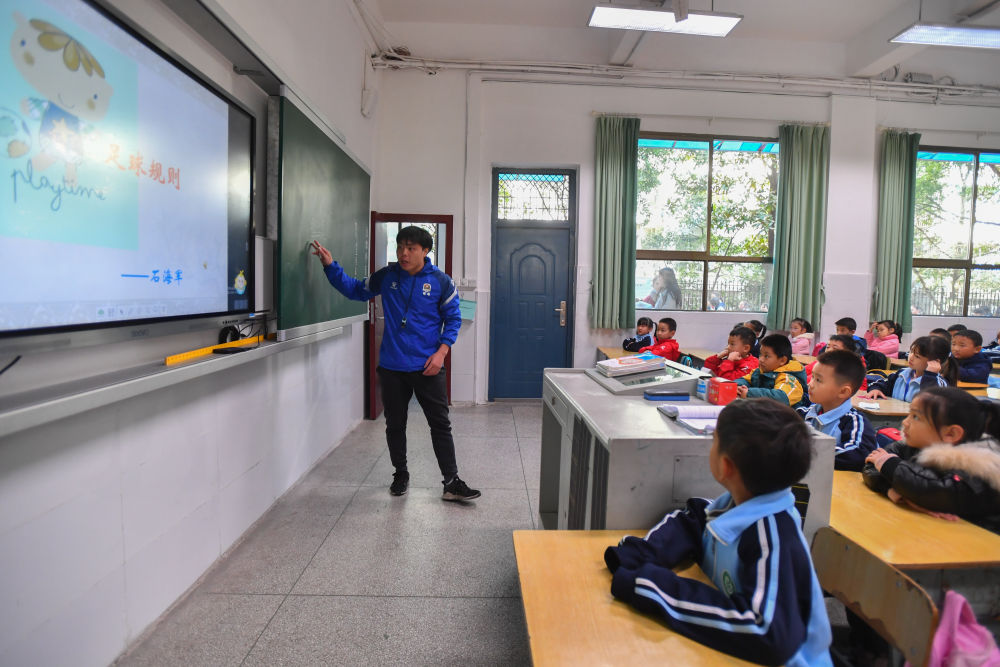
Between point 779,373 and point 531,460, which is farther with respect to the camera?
point 531,460

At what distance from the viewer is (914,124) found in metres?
5.59

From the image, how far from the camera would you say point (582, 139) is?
5.32 metres

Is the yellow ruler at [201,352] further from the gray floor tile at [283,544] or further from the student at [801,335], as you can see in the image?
the student at [801,335]

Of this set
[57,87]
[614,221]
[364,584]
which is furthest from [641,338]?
[57,87]

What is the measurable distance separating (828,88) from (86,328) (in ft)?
21.3

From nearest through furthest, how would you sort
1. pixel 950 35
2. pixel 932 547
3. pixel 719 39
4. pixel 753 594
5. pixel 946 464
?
pixel 753 594 < pixel 932 547 < pixel 946 464 < pixel 950 35 < pixel 719 39

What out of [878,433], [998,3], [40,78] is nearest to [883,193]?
[998,3]

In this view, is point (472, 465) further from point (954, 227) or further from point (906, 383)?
point (954, 227)

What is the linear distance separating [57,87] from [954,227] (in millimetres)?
7464

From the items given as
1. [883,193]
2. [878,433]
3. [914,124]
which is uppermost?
[914,124]

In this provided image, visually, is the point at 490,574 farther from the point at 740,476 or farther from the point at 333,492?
the point at 740,476

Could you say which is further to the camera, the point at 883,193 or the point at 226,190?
the point at 883,193

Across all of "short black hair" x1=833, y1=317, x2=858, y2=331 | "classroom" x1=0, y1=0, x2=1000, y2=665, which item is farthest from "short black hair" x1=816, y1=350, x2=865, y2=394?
"short black hair" x1=833, y1=317, x2=858, y2=331

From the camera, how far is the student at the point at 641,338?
202 inches
